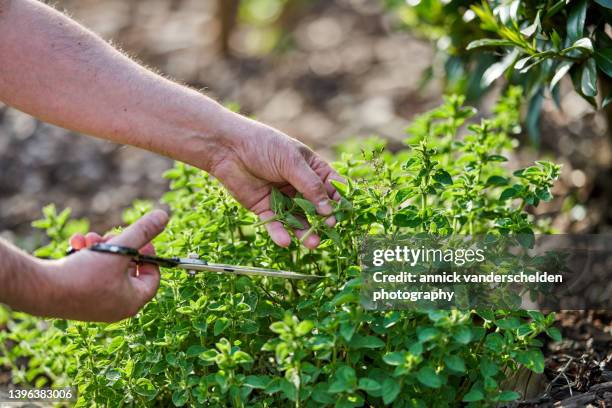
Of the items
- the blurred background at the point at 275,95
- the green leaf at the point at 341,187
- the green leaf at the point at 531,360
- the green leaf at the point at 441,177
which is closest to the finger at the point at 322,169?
the green leaf at the point at 341,187

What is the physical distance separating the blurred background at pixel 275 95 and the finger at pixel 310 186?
154 cm

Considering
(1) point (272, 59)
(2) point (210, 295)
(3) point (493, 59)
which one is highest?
(1) point (272, 59)

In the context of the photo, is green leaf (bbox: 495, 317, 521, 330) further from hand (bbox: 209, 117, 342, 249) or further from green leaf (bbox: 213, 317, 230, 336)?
green leaf (bbox: 213, 317, 230, 336)

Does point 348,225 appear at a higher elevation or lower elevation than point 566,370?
higher

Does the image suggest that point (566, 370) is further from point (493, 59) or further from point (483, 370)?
point (493, 59)

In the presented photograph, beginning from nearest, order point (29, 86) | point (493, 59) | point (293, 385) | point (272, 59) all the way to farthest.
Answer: point (293, 385)
point (29, 86)
point (493, 59)
point (272, 59)

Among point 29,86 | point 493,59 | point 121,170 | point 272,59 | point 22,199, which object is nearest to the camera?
point 29,86

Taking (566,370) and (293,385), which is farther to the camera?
(566,370)

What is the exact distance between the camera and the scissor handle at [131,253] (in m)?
1.68

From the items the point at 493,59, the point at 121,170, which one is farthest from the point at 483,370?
the point at 121,170

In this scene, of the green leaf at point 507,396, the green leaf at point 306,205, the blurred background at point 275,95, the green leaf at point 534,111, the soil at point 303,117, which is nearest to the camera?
the green leaf at point 507,396

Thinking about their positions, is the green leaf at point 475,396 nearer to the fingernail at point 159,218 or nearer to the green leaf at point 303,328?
the green leaf at point 303,328

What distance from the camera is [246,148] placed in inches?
81.1

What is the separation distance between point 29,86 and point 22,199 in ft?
6.27
